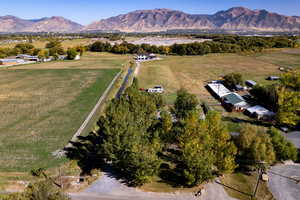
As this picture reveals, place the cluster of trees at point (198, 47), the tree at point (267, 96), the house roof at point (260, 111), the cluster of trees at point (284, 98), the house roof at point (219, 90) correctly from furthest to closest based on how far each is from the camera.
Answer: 1. the cluster of trees at point (198, 47)
2. the house roof at point (219, 90)
3. the tree at point (267, 96)
4. the house roof at point (260, 111)
5. the cluster of trees at point (284, 98)

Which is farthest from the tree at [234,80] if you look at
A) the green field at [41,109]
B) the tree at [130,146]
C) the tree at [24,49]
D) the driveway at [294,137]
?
the tree at [24,49]

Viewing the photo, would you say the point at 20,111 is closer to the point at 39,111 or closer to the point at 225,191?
the point at 39,111

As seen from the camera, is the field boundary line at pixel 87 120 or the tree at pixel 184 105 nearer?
the field boundary line at pixel 87 120

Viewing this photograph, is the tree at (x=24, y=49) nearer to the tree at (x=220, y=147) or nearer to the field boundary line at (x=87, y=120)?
the field boundary line at (x=87, y=120)

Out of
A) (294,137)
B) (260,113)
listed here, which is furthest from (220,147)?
(260,113)

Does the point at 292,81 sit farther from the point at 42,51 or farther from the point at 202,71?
the point at 42,51
